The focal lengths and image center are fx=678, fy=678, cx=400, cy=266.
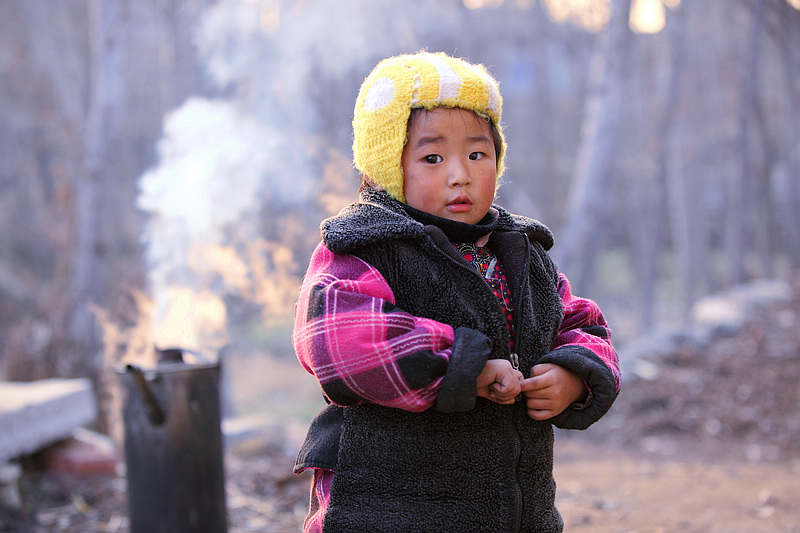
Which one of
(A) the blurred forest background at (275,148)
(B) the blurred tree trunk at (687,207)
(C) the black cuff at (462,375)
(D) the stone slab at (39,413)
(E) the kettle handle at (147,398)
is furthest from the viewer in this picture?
(B) the blurred tree trunk at (687,207)

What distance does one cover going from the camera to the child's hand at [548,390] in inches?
57.7

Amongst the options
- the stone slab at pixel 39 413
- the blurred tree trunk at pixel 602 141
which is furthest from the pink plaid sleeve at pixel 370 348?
the blurred tree trunk at pixel 602 141

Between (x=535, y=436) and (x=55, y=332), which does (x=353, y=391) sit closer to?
(x=535, y=436)

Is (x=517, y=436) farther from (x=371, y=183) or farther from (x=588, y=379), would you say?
(x=371, y=183)

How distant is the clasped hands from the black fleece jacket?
31 millimetres

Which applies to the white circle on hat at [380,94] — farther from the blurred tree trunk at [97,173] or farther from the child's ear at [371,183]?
the blurred tree trunk at [97,173]

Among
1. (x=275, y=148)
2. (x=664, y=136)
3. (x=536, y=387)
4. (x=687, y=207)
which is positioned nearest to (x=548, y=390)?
(x=536, y=387)

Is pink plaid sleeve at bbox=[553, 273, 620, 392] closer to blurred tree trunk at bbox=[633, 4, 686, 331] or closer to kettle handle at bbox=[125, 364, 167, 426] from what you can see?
kettle handle at bbox=[125, 364, 167, 426]

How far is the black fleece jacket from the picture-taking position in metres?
1.46

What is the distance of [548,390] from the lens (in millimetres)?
1475

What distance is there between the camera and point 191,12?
35.5 ft

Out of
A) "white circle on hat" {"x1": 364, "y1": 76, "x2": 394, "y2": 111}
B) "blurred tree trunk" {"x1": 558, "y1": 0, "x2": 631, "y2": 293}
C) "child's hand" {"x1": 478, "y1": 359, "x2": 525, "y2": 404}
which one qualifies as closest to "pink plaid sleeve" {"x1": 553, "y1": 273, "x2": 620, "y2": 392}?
"child's hand" {"x1": 478, "y1": 359, "x2": 525, "y2": 404}

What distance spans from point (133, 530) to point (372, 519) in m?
2.11

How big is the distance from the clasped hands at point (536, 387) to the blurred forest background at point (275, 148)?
75 centimetres
